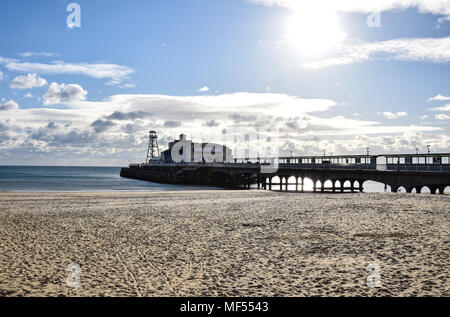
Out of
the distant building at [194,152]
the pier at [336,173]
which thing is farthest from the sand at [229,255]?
the distant building at [194,152]

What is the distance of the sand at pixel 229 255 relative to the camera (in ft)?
27.4

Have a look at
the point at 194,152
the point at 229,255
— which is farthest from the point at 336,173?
the point at 194,152

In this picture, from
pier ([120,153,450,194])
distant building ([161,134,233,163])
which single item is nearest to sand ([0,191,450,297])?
pier ([120,153,450,194])

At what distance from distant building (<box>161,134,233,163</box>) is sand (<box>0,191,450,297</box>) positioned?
105 metres

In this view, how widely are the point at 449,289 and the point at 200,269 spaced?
5.39 metres

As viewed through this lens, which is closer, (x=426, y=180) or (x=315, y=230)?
(x=315, y=230)

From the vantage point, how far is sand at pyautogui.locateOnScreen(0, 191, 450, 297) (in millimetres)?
8359

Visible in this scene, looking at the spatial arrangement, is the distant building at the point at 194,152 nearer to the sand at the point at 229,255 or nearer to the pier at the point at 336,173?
the pier at the point at 336,173

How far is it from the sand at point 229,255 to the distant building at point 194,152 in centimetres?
10476

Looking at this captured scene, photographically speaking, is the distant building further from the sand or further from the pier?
the sand

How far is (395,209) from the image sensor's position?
71.1 ft

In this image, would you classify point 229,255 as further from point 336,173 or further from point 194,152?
point 194,152
